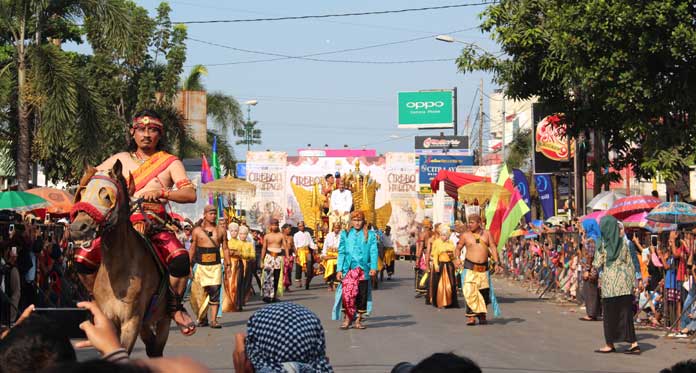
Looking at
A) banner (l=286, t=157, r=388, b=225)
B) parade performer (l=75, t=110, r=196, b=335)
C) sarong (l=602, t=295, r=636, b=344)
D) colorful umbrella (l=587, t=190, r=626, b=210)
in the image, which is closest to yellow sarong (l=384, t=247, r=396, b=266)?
colorful umbrella (l=587, t=190, r=626, b=210)

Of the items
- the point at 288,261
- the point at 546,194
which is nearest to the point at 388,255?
the point at 546,194

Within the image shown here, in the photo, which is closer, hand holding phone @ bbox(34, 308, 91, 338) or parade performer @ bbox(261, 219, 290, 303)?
hand holding phone @ bbox(34, 308, 91, 338)

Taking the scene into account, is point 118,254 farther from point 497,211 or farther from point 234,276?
point 497,211

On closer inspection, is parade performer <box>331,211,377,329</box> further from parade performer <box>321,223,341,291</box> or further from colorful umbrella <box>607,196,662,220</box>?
parade performer <box>321,223,341,291</box>

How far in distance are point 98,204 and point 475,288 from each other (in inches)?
454

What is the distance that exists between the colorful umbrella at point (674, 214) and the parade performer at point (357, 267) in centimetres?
477

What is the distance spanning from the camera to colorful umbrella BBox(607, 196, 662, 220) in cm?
2198

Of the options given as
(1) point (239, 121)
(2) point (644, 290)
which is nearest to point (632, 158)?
(2) point (644, 290)

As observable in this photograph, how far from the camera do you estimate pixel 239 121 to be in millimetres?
55500

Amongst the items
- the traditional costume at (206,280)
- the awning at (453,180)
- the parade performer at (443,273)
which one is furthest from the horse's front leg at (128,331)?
the awning at (453,180)

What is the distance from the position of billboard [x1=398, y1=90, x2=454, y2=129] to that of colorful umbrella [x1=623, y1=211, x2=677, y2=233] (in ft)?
233

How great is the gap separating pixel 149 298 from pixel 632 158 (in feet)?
58.8

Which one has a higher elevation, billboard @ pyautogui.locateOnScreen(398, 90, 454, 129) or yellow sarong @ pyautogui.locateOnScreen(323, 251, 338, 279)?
billboard @ pyautogui.locateOnScreen(398, 90, 454, 129)

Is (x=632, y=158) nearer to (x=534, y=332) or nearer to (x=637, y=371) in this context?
(x=534, y=332)
